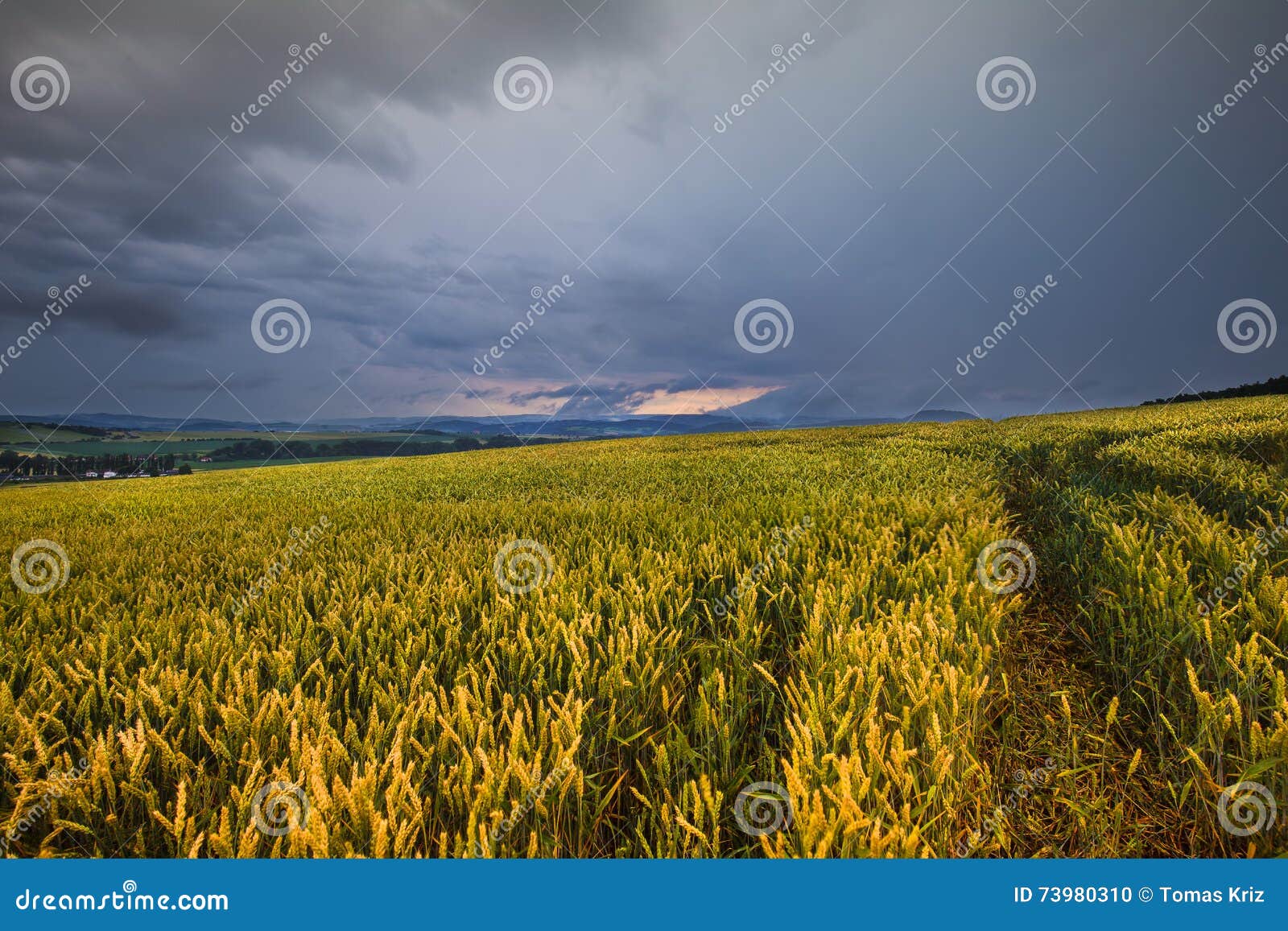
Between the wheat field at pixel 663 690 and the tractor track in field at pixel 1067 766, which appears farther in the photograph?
the tractor track in field at pixel 1067 766

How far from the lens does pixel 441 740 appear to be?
5.88ft

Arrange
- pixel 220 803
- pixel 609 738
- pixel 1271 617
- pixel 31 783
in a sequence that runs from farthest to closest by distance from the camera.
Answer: pixel 1271 617 → pixel 609 738 → pixel 220 803 → pixel 31 783

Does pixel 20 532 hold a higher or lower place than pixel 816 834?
higher

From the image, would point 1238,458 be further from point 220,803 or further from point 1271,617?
point 220,803

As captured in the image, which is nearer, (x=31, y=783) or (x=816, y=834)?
(x=816, y=834)

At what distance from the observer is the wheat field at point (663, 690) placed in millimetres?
1662

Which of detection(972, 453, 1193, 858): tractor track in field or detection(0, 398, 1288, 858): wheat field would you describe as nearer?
detection(0, 398, 1288, 858): wheat field

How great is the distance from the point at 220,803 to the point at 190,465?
104 feet

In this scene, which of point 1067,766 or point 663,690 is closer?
point 663,690

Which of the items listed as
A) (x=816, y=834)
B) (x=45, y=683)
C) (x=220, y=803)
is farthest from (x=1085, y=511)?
(x=45, y=683)

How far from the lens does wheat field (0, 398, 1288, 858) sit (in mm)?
1662

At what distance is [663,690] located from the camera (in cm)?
212

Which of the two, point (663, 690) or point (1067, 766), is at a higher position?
point (663, 690)

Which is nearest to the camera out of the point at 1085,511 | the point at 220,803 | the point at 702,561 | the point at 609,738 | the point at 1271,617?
the point at 220,803
